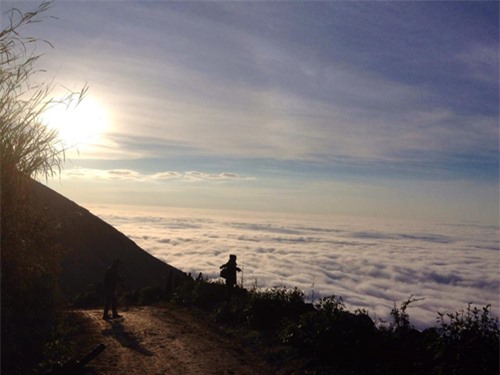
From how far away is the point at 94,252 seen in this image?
6197 centimetres

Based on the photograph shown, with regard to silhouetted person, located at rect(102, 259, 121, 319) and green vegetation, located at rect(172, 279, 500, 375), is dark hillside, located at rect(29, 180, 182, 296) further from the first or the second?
green vegetation, located at rect(172, 279, 500, 375)

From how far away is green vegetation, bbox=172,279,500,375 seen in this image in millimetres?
7754

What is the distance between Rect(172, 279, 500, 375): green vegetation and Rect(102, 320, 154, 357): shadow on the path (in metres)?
3.11

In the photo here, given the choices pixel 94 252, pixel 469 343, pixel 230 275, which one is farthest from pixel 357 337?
pixel 94 252

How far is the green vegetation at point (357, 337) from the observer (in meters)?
7.75

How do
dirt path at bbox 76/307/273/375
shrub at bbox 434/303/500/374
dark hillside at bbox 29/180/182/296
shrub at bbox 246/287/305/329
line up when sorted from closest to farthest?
shrub at bbox 434/303/500/374 < dirt path at bbox 76/307/273/375 < shrub at bbox 246/287/305/329 < dark hillside at bbox 29/180/182/296

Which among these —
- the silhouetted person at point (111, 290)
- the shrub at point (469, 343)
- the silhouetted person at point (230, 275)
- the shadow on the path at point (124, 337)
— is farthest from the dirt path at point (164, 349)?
the shrub at point (469, 343)

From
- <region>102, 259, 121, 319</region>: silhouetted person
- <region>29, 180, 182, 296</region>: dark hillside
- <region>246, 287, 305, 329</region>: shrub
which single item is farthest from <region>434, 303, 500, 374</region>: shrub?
<region>29, 180, 182, 296</region>: dark hillside

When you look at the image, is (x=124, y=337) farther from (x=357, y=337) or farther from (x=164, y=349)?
(x=357, y=337)

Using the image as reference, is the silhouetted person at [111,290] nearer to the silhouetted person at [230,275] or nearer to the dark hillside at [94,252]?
the silhouetted person at [230,275]

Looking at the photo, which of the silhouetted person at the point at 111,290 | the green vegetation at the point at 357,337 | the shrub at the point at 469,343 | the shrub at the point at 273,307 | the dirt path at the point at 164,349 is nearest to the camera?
the shrub at the point at 469,343

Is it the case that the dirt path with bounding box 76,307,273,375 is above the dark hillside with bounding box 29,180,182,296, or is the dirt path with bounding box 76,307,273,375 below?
above

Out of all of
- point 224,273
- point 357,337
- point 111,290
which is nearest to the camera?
point 357,337

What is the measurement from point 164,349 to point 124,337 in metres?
1.78
